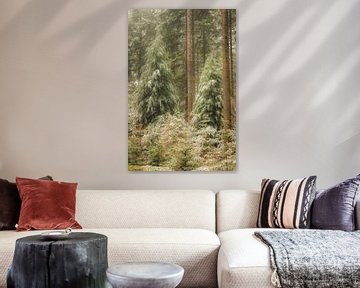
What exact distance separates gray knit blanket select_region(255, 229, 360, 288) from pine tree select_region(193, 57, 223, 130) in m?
1.67

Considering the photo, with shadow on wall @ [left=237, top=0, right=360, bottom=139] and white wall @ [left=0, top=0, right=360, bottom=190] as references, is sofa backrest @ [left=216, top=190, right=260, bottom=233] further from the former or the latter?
shadow on wall @ [left=237, top=0, right=360, bottom=139]

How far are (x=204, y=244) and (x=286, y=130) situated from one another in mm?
1517

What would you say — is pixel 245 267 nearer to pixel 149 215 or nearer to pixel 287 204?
pixel 287 204

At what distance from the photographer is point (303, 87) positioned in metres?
4.72

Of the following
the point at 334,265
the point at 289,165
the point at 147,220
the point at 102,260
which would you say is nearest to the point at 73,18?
the point at 147,220

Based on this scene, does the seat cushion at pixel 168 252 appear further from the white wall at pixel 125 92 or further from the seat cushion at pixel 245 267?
the white wall at pixel 125 92

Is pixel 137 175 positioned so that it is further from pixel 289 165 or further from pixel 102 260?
pixel 102 260

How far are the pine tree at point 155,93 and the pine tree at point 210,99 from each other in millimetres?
214

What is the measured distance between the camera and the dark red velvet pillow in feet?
12.9

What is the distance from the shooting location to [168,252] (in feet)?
11.6

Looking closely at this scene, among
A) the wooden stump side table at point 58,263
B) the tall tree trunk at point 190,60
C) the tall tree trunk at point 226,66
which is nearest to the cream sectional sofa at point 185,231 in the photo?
the wooden stump side table at point 58,263

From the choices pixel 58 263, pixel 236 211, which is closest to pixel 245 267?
pixel 58 263

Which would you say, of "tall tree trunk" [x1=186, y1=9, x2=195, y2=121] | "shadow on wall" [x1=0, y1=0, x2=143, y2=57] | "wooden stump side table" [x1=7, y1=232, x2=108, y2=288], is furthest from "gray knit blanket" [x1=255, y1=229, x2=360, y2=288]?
"shadow on wall" [x1=0, y1=0, x2=143, y2=57]

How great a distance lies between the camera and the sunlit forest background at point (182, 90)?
15.5 ft
